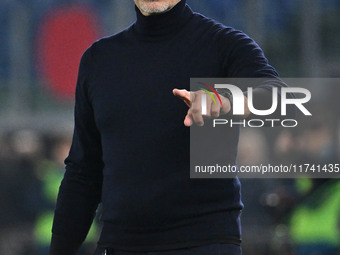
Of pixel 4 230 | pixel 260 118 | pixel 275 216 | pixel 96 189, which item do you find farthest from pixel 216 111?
pixel 4 230

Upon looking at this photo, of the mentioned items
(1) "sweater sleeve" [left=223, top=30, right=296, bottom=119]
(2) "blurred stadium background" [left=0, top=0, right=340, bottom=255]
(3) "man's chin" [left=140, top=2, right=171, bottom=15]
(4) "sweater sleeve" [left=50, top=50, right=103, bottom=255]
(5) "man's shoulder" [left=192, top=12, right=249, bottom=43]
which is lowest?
(4) "sweater sleeve" [left=50, top=50, right=103, bottom=255]

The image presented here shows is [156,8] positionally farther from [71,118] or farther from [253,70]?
[71,118]

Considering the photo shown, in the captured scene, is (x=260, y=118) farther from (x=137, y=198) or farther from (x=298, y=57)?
(x=298, y=57)

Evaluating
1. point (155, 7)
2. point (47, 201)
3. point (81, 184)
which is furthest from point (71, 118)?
point (155, 7)

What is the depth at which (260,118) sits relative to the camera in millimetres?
2168

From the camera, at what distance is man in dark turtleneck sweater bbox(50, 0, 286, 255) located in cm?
229

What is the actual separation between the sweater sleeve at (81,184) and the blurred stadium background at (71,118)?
4.25 meters

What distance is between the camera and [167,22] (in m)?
2.54

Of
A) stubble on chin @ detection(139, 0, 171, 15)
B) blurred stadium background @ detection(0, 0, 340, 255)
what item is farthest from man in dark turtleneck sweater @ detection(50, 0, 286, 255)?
blurred stadium background @ detection(0, 0, 340, 255)

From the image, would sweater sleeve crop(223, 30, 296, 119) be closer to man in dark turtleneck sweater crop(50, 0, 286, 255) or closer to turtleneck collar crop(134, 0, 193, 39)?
man in dark turtleneck sweater crop(50, 0, 286, 255)

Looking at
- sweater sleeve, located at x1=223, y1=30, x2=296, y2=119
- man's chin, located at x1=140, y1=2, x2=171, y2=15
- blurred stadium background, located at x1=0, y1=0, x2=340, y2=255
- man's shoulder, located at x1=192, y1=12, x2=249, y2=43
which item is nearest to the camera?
sweater sleeve, located at x1=223, y1=30, x2=296, y2=119

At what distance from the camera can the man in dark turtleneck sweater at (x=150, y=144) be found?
229 centimetres

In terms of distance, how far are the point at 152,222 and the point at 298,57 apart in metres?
7.32

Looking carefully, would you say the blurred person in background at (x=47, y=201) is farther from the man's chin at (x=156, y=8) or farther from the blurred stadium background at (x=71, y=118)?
the man's chin at (x=156, y=8)
